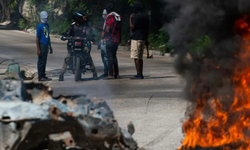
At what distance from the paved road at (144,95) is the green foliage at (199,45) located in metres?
0.53

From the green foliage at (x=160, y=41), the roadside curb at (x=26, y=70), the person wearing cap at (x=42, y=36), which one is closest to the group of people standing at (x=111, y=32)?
the person wearing cap at (x=42, y=36)

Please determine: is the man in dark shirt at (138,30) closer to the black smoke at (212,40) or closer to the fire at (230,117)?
the black smoke at (212,40)

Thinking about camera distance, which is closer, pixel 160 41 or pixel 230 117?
pixel 230 117

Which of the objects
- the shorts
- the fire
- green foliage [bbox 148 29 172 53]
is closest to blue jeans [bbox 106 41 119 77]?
the shorts

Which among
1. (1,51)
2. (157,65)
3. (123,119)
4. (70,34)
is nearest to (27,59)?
(1,51)

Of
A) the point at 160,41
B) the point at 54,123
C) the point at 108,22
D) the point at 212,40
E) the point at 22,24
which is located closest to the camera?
the point at 54,123

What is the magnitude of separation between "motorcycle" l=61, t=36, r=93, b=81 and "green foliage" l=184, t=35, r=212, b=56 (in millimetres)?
7286

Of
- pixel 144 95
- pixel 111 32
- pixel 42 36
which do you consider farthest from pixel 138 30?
pixel 144 95

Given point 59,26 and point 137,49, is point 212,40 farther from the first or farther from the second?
point 59,26

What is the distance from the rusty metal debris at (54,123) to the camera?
18.1 feet

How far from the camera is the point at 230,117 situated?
6805 mm

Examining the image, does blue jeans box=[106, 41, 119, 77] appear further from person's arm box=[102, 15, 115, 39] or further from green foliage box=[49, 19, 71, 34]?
green foliage box=[49, 19, 71, 34]

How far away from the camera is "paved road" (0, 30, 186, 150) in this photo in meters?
8.41

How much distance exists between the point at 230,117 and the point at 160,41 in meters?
17.8
